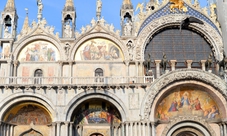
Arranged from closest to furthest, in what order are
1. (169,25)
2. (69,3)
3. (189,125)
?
(189,125) < (169,25) < (69,3)

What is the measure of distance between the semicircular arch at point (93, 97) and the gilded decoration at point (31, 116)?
1789 mm

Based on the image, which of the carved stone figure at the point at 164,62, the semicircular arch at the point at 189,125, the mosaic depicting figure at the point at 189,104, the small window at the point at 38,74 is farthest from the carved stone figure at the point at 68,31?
the semicircular arch at the point at 189,125

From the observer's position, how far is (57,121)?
70.7 ft

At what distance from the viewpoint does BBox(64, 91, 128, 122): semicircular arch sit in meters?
21.8

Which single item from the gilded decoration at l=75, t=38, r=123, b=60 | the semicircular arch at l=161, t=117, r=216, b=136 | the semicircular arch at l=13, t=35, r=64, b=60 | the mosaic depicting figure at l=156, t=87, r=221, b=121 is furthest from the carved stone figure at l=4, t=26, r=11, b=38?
the semicircular arch at l=161, t=117, r=216, b=136

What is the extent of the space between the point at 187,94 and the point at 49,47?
31.7 feet

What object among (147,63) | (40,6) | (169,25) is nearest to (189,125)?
(147,63)

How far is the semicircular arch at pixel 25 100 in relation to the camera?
21688 millimetres

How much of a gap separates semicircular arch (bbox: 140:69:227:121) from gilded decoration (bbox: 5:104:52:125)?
630cm

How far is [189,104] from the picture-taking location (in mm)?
23062

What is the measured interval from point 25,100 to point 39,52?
3.82m

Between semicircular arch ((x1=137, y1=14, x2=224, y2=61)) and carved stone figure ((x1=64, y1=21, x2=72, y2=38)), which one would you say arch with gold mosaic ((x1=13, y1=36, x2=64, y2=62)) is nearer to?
carved stone figure ((x1=64, y1=21, x2=72, y2=38))

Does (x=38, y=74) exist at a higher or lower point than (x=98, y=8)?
lower

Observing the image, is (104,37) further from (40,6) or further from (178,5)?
(178,5)
